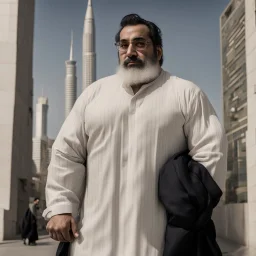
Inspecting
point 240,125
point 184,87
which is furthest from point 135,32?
point 240,125

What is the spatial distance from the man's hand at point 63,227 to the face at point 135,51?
0.84 m

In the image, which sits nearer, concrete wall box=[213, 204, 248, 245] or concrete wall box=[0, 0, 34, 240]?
concrete wall box=[213, 204, 248, 245]

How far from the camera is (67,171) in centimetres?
266

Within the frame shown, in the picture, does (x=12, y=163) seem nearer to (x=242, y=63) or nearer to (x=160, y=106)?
(x=242, y=63)

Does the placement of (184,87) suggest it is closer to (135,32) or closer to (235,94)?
(135,32)

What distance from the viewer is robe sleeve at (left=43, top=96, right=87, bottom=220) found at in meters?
2.62

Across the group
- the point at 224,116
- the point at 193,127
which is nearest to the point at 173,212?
the point at 193,127

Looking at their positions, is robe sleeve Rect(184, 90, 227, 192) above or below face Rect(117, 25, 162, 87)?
below

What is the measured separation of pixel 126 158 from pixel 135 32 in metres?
0.67

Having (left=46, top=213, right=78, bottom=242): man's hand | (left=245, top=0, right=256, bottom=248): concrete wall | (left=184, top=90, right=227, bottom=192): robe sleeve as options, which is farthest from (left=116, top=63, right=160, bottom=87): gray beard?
(left=245, top=0, right=256, bottom=248): concrete wall

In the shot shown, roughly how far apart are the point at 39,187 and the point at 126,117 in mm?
58613

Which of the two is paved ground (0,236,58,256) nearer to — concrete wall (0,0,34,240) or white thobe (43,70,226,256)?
concrete wall (0,0,34,240)

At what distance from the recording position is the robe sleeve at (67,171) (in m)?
2.62

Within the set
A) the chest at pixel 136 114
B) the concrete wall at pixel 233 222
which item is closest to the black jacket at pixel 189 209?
the chest at pixel 136 114
